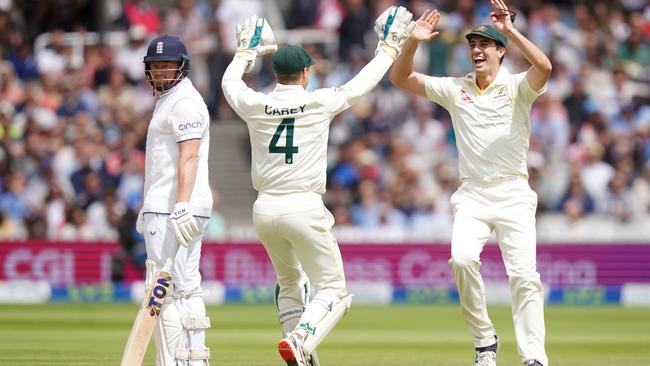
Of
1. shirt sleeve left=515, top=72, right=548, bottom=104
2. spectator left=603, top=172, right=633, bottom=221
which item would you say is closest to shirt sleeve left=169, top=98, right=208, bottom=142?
shirt sleeve left=515, top=72, right=548, bottom=104

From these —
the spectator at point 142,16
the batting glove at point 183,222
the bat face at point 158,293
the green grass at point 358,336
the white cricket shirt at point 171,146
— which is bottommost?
the green grass at point 358,336

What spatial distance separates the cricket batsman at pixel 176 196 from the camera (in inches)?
287

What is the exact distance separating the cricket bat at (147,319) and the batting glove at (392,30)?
1.84m

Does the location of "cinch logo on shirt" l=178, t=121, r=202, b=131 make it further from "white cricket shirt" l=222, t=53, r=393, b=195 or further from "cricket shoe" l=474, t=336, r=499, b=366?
"cricket shoe" l=474, t=336, r=499, b=366

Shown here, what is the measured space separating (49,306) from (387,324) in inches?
167

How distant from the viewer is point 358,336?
11.7m

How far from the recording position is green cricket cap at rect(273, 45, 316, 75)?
7.54m

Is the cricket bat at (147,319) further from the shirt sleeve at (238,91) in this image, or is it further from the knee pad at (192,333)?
the shirt sleeve at (238,91)

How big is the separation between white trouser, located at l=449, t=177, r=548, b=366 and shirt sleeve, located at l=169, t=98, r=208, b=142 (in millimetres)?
1599

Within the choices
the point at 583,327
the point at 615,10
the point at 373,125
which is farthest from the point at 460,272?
the point at 615,10

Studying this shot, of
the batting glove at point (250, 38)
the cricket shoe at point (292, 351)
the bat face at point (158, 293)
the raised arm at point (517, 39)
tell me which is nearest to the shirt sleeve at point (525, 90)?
the raised arm at point (517, 39)

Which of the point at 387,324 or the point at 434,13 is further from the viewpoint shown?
the point at 387,324

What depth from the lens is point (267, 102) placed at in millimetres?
7535

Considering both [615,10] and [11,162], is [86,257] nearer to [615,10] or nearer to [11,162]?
[11,162]
